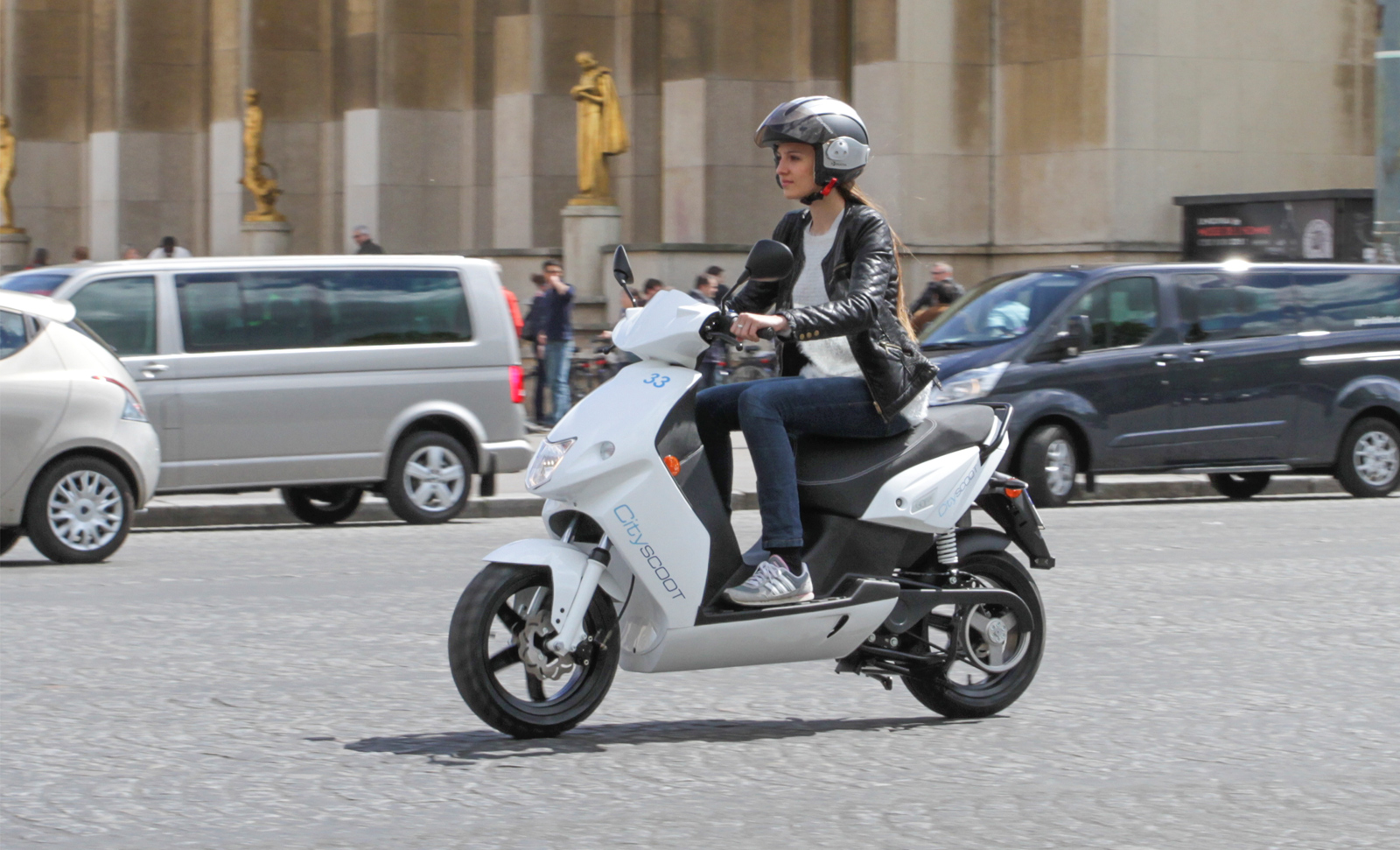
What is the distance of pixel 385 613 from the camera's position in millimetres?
8992

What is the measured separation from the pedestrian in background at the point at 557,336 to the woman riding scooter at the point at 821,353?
16229 mm

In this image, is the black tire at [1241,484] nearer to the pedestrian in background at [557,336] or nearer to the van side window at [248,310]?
the van side window at [248,310]

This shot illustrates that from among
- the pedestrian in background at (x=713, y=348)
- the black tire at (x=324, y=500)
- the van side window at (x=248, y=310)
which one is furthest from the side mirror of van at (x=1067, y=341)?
the pedestrian in background at (x=713, y=348)

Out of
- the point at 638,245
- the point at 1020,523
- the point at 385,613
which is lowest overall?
the point at 385,613

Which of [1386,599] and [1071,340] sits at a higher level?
[1071,340]

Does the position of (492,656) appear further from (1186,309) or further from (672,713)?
(1186,309)

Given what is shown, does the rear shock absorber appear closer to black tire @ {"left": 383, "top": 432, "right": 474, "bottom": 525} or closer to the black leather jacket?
the black leather jacket

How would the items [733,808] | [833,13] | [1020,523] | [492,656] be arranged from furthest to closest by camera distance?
[833,13] < [1020,523] < [492,656] < [733,808]

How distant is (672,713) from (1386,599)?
418 cm

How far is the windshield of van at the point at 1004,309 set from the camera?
49.3ft

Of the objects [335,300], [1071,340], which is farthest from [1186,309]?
[335,300]

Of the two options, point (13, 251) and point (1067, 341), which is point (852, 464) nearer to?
point (1067, 341)

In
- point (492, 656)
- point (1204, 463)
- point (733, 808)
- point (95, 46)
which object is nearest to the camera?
point (733, 808)

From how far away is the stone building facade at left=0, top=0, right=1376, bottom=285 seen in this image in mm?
25016
